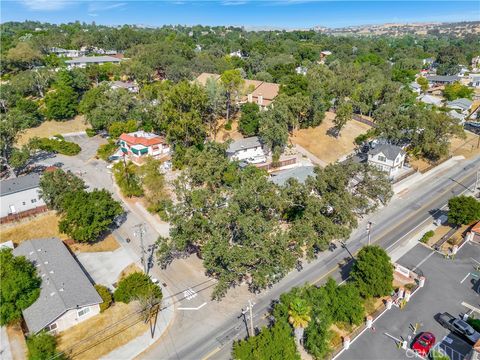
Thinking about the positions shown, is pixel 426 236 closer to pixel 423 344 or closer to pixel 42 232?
pixel 423 344

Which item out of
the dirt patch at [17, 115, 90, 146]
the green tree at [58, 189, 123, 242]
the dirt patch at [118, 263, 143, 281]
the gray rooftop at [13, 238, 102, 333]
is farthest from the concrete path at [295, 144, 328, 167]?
the dirt patch at [17, 115, 90, 146]

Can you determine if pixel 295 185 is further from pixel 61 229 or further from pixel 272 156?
pixel 61 229

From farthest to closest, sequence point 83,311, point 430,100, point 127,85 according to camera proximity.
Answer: point 430,100 → point 127,85 → point 83,311

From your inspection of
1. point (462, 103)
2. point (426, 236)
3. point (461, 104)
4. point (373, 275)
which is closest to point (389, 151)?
point (426, 236)

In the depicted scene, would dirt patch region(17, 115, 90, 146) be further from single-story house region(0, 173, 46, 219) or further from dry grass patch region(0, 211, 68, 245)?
dry grass patch region(0, 211, 68, 245)

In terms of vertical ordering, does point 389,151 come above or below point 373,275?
below

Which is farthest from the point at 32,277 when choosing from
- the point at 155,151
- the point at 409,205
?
the point at 409,205

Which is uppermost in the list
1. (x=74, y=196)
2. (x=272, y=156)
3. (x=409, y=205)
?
(x=74, y=196)
